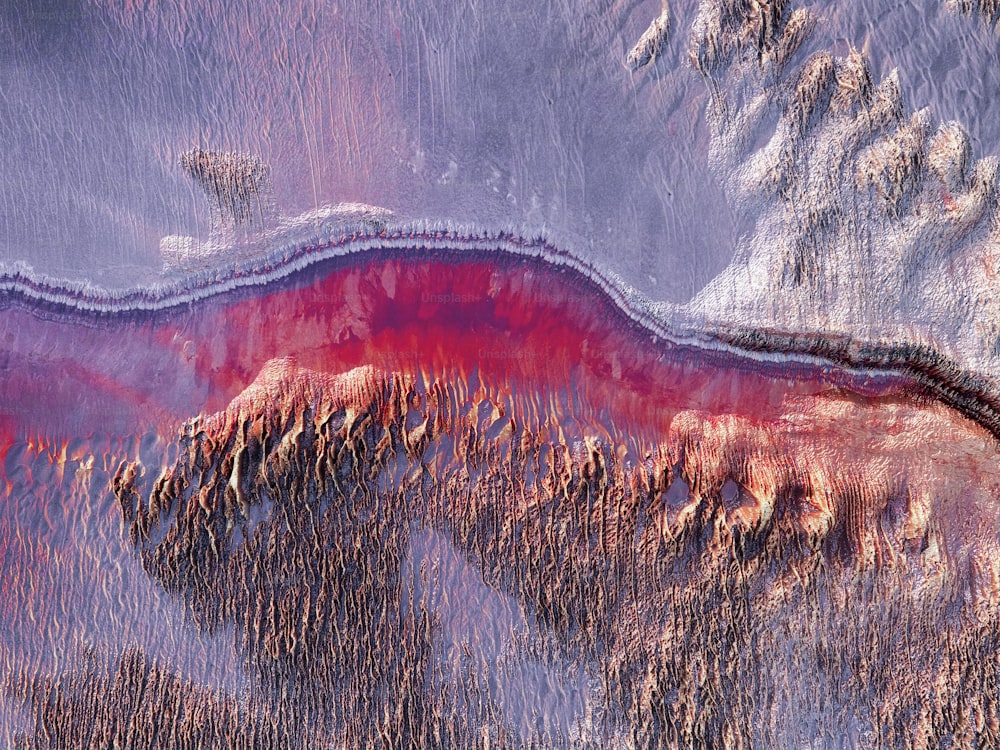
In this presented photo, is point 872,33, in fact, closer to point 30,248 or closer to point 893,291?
point 893,291

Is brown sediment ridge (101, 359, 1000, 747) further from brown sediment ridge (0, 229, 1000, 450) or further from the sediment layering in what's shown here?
brown sediment ridge (0, 229, 1000, 450)

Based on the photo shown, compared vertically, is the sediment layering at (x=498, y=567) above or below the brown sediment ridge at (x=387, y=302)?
below

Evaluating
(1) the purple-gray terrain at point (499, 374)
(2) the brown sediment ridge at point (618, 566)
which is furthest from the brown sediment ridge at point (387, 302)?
(2) the brown sediment ridge at point (618, 566)

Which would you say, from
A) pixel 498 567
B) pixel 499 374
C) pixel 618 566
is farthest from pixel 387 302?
pixel 618 566

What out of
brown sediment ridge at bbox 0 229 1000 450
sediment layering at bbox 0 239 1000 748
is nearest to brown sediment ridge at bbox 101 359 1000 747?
sediment layering at bbox 0 239 1000 748

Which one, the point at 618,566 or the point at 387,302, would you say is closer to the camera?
the point at 618,566

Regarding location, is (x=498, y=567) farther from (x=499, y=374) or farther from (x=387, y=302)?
(x=387, y=302)

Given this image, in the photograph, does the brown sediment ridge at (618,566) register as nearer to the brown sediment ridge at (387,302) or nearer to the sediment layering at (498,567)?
the sediment layering at (498,567)

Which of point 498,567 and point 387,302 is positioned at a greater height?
point 387,302
